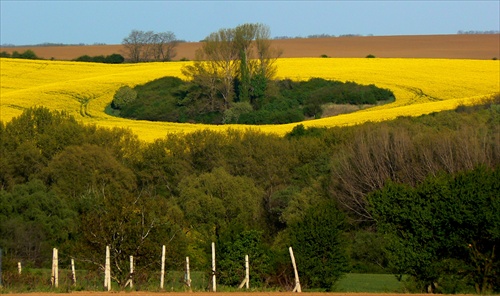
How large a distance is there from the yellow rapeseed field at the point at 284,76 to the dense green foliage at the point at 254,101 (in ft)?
6.37

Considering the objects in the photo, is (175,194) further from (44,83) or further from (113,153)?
(44,83)

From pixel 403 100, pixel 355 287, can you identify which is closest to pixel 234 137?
pixel 403 100

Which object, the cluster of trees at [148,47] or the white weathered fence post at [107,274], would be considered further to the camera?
the cluster of trees at [148,47]

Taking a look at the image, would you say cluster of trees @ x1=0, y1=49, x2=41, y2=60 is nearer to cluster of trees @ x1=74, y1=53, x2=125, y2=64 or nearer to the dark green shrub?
cluster of trees @ x1=74, y1=53, x2=125, y2=64

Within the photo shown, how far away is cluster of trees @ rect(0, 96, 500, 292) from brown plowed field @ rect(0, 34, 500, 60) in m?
44.6

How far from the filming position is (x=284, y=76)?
88688mm

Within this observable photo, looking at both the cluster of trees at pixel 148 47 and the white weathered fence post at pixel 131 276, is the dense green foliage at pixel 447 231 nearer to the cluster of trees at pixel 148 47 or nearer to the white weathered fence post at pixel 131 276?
the white weathered fence post at pixel 131 276

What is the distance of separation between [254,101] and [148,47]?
111 feet

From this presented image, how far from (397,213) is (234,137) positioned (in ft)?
107

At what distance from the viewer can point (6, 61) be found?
95375mm

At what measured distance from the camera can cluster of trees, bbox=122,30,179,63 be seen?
113 meters

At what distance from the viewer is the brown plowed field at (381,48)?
10456 cm

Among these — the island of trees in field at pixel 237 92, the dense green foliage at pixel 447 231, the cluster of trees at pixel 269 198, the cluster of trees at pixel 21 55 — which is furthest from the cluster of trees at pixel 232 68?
the dense green foliage at pixel 447 231

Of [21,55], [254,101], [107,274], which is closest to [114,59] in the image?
[21,55]
